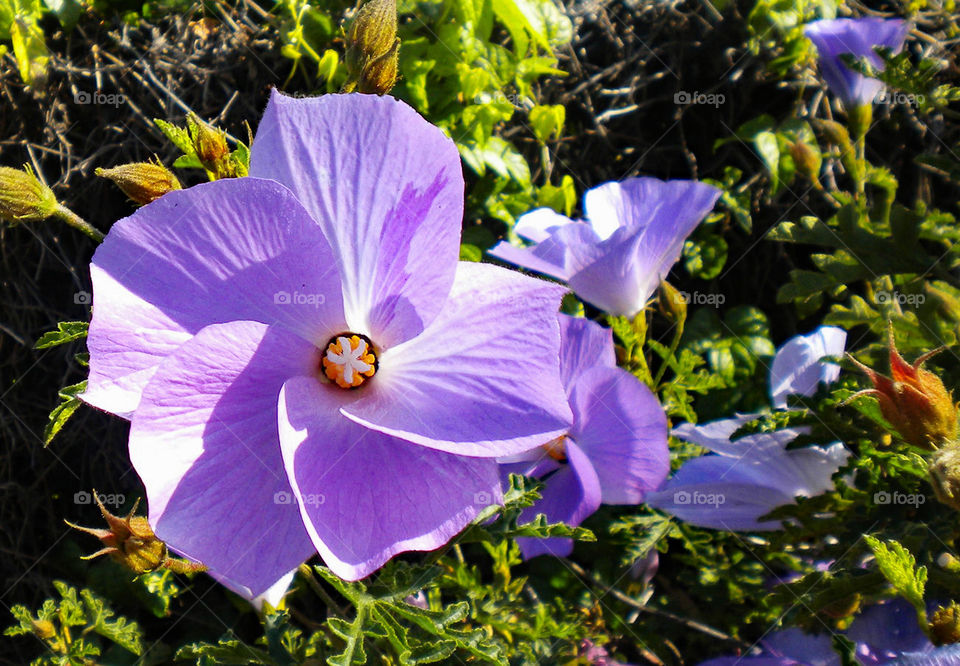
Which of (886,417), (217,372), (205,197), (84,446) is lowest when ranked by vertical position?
(84,446)

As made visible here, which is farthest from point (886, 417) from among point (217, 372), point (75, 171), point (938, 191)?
point (75, 171)

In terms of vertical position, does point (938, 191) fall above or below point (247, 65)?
below

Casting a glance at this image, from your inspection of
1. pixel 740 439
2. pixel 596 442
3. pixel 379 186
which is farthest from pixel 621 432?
pixel 379 186

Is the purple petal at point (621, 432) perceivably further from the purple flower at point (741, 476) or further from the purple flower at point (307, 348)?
the purple flower at point (307, 348)

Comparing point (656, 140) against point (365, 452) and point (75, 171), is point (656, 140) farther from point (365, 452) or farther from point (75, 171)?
point (365, 452)

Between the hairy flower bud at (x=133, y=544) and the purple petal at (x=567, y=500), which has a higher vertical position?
the hairy flower bud at (x=133, y=544)

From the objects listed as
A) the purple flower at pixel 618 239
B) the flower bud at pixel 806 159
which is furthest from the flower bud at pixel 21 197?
the flower bud at pixel 806 159
